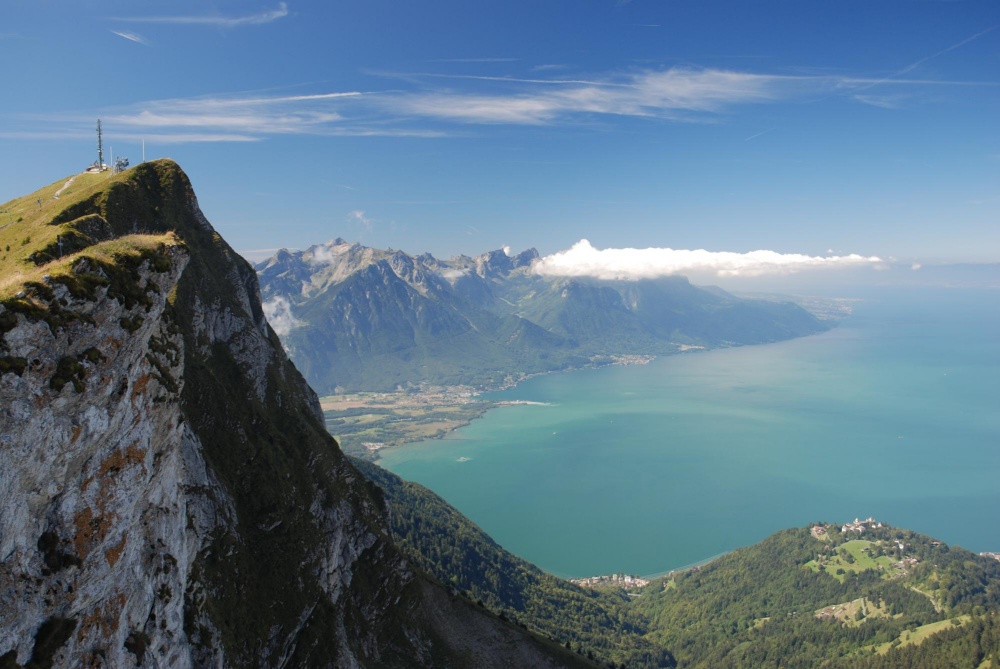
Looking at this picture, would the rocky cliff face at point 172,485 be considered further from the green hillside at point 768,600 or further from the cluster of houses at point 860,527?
the cluster of houses at point 860,527

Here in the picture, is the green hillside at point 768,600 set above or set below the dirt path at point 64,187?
below

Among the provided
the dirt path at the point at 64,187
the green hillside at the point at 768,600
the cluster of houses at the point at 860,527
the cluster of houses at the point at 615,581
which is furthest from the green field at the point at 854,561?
the dirt path at the point at 64,187

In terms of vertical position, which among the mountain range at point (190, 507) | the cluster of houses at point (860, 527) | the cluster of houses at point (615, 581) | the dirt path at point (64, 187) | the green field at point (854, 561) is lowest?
the cluster of houses at point (615, 581)

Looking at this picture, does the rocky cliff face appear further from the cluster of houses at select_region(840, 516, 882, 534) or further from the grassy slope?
the cluster of houses at select_region(840, 516, 882, 534)

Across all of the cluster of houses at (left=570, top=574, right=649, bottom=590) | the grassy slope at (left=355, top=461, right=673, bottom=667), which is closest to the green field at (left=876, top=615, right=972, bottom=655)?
the grassy slope at (left=355, top=461, right=673, bottom=667)

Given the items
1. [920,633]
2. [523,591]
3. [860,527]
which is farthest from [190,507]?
[860,527]

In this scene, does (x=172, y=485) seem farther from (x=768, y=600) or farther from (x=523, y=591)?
(x=768, y=600)

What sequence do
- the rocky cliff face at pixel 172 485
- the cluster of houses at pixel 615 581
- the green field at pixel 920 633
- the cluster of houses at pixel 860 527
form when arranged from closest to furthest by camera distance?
the rocky cliff face at pixel 172 485
the green field at pixel 920 633
the cluster of houses at pixel 615 581
the cluster of houses at pixel 860 527

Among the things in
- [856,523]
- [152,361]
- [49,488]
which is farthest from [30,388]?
[856,523]
